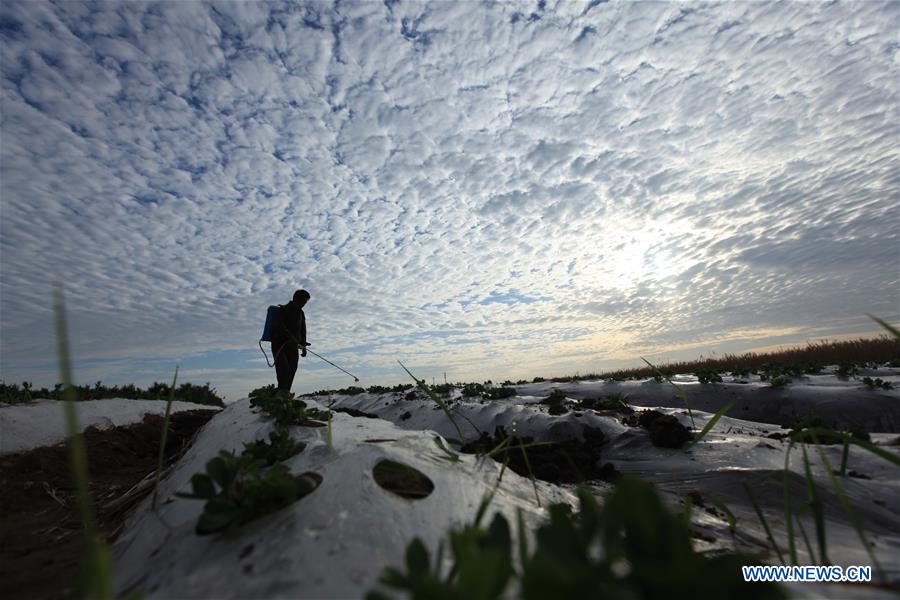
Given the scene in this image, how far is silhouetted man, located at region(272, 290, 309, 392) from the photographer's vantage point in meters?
7.30

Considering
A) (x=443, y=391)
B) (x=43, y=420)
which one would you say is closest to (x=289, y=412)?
(x=43, y=420)

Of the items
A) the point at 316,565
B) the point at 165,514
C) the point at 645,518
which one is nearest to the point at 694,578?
the point at 645,518

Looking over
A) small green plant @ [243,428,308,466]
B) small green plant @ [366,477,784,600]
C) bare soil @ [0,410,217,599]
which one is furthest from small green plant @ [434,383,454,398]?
small green plant @ [366,477,784,600]

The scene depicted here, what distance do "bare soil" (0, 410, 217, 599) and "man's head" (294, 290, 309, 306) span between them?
3.02 metres

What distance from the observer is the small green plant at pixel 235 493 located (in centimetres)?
128

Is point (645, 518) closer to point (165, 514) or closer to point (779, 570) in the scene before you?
point (779, 570)

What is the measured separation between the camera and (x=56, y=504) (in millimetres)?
3387

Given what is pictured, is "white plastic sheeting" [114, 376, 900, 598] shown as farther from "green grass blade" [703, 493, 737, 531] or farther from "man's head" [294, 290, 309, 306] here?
"man's head" [294, 290, 309, 306]

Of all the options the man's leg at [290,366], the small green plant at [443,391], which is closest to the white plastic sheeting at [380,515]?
the man's leg at [290,366]

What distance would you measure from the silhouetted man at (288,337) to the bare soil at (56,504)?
191 centimetres

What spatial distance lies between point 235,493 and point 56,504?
345cm

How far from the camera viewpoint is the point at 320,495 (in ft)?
4.78

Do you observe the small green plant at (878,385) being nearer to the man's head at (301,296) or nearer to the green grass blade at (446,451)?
the green grass blade at (446,451)

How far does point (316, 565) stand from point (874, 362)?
668 inches
